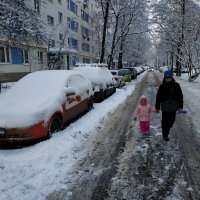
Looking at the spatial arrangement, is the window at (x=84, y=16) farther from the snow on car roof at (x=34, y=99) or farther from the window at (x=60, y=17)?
the snow on car roof at (x=34, y=99)

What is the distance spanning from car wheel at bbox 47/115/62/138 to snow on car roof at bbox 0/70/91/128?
26 cm

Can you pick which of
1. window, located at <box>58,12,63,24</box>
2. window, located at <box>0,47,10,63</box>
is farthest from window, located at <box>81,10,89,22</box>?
window, located at <box>0,47,10,63</box>

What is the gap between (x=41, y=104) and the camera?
7.06m

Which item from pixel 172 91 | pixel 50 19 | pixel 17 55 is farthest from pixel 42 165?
pixel 50 19

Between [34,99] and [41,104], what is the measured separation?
1.63ft

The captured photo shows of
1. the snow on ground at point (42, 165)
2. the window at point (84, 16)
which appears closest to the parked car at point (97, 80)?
the snow on ground at point (42, 165)

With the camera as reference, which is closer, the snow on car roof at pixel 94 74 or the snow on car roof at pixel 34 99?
the snow on car roof at pixel 34 99

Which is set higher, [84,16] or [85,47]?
[84,16]

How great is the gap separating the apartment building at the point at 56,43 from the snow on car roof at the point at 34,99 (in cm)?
603

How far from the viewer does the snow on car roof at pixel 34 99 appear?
649 cm

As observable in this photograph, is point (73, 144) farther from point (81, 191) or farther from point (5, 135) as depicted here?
point (81, 191)

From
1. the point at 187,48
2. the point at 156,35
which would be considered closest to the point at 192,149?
the point at 187,48

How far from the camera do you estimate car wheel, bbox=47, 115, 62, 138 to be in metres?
7.04

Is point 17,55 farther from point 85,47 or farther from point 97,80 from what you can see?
point 85,47
